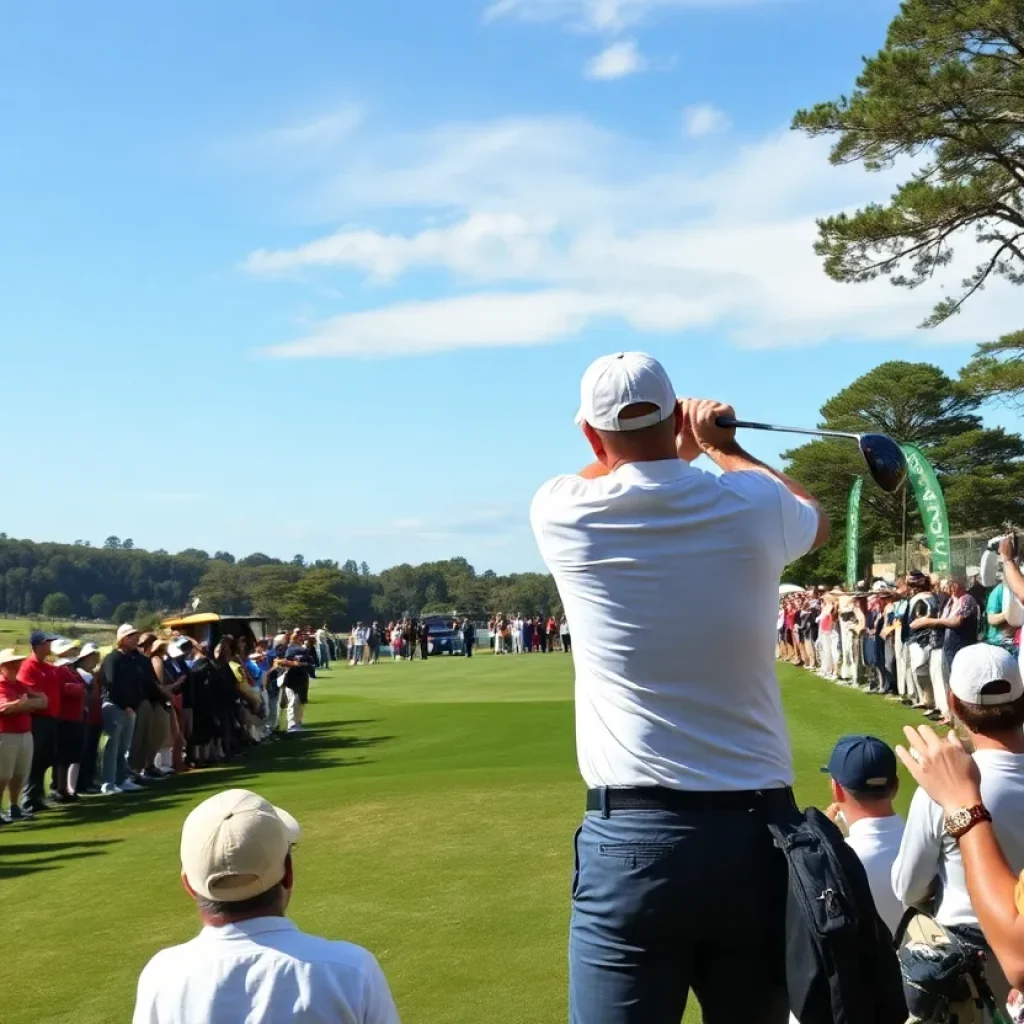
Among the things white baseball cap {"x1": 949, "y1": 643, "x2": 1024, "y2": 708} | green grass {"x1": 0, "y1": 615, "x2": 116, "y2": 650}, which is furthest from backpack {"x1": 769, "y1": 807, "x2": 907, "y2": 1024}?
green grass {"x1": 0, "y1": 615, "x2": 116, "y2": 650}

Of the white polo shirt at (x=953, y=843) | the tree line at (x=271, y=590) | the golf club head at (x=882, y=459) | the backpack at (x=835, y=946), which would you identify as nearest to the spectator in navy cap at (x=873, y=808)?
the white polo shirt at (x=953, y=843)

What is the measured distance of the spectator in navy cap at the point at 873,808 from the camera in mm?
4676

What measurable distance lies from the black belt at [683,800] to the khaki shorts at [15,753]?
1266 cm

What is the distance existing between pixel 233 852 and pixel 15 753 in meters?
12.3

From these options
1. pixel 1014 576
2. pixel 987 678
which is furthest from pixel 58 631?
pixel 987 678

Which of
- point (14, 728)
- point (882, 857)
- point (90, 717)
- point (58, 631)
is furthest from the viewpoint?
point (58, 631)

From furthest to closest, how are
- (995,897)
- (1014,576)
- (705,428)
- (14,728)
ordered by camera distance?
(14,728), (1014,576), (705,428), (995,897)

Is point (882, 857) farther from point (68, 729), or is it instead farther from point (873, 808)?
point (68, 729)

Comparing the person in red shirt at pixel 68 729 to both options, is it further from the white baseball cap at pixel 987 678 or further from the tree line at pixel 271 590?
the tree line at pixel 271 590

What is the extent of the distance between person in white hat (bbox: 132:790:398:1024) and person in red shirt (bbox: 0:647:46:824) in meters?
11.8

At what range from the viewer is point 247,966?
10.4ft

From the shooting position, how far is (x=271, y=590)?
14088 centimetres

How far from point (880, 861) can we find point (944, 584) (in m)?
17.0

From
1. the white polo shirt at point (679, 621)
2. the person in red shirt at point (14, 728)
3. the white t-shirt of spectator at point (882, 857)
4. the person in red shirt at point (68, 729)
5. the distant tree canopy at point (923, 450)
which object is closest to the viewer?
the white polo shirt at point (679, 621)
